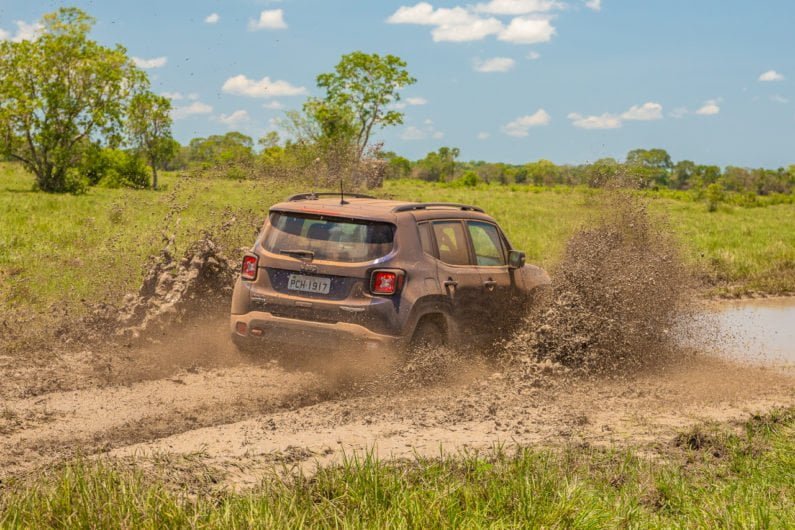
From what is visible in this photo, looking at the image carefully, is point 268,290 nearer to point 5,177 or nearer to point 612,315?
point 612,315

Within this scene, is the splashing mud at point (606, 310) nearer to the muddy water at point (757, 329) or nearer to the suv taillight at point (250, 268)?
the muddy water at point (757, 329)

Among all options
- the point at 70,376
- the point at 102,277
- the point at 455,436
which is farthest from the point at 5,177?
the point at 455,436

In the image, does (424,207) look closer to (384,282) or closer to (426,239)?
(426,239)

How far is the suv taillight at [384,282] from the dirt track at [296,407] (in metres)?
0.80

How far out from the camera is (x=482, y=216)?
31.6 feet

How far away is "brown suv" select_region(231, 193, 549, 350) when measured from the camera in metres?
7.95

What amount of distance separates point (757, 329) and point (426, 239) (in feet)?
24.2

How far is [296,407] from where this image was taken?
304 inches

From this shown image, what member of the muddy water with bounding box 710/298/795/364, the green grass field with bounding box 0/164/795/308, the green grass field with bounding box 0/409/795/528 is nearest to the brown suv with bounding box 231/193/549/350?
the green grass field with bounding box 0/409/795/528

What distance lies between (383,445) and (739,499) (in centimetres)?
239

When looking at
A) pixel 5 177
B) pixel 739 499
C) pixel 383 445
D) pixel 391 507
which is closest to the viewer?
pixel 391 507

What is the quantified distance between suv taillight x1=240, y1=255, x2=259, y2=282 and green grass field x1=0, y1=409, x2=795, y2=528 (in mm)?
3310

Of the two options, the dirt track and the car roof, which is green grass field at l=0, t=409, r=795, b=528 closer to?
the dirt track

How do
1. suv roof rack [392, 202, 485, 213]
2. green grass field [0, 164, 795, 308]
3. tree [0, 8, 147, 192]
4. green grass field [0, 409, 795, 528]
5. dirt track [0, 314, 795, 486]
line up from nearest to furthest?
green grass field [0, 409, 795, 528], dirt track [0, 314, 795, 486], suv roof rack [392, 202, 485, 213], green grass field [0, 164, 795, 308], tree [0, 8, 147, 192]
